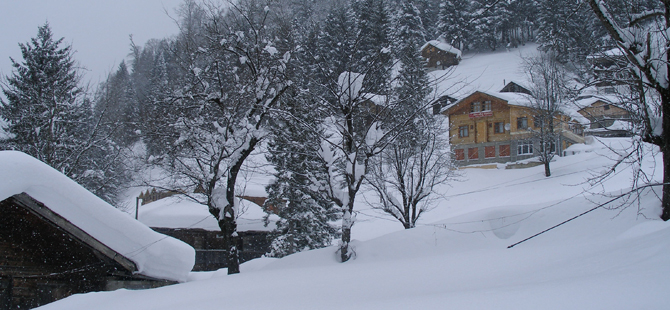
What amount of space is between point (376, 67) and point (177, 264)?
688 centimetres

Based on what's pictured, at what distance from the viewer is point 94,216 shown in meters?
7.72

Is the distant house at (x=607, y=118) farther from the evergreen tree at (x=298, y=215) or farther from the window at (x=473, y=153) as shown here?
the window at (x=473, y=153)

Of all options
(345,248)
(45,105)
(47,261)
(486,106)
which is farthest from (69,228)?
(486,106)

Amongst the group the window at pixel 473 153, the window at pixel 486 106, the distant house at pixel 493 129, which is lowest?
the window at pixel 473 153

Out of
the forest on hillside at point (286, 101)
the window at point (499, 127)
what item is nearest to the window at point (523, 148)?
the window at point (499, 127)

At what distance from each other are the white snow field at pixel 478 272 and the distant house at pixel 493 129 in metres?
27.4

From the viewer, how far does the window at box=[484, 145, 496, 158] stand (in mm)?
38250

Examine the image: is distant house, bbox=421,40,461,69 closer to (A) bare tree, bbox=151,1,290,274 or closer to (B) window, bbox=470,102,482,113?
(A) bare tree, bbox=151,1,290,274

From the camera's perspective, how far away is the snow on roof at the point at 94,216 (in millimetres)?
6805

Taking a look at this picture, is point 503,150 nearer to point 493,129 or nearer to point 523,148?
point 523,148

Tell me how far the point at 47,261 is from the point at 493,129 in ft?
122

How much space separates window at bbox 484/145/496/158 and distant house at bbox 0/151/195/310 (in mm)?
34612

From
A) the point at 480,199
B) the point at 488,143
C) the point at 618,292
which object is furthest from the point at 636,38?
the point at 488,143

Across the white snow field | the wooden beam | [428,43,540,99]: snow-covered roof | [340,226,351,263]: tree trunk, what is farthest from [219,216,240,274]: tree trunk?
[428,43,540,99]: snow-covered roof
